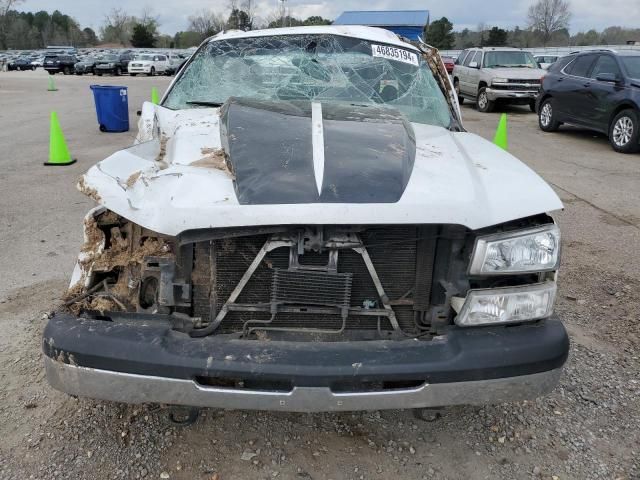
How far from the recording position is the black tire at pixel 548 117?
12438 mm

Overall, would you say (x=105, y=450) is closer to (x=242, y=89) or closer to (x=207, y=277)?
(x=207, y=277)

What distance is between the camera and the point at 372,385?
6.82ft

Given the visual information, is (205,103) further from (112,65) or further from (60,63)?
(60,63)

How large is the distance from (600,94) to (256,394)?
10.7 metres

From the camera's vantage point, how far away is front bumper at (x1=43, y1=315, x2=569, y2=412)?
2.01 meters

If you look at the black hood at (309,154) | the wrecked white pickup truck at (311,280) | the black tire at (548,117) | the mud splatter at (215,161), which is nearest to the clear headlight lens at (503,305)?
the wrecked white pickup truck at (311,280)

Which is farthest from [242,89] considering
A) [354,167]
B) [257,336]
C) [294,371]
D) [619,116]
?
[619,116]

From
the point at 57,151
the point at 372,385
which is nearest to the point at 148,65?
the point at 57,151

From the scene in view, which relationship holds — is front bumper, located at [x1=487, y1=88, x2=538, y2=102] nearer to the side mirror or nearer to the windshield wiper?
the side mirror

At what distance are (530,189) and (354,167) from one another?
78cm

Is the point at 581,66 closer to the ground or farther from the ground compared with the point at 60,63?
farther from the ground

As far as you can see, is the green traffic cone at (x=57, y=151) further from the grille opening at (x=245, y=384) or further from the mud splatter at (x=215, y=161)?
the grille opening at (x=245, y=384)

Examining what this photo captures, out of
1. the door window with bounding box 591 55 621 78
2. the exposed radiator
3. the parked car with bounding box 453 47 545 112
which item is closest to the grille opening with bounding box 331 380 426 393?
the exposed radiator

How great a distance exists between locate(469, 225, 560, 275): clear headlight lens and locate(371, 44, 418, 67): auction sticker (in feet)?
7.17
